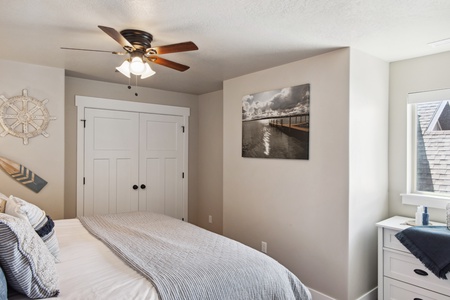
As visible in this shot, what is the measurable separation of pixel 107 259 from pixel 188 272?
587mm

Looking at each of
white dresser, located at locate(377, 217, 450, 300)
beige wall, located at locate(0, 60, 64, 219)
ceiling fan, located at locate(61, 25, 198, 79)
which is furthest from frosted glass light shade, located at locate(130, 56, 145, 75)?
white dresser, located at locate(377, 217, 450, 300)

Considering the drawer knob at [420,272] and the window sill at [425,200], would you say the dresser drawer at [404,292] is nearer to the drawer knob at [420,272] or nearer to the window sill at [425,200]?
the drawer knob at [420,272]

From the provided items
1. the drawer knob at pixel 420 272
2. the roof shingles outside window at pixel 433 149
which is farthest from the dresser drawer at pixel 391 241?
the roof shingles outside window at pixel 433 149

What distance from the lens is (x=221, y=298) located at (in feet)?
5.06

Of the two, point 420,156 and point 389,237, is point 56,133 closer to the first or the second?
point 389,237

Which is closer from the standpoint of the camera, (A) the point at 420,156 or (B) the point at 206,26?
(B) the point at 206,26

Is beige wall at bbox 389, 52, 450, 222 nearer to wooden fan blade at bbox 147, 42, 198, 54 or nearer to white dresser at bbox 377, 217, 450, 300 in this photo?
white dresser at bbox 377, 217, 450, 300

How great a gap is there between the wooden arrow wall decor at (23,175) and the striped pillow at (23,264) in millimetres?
1917

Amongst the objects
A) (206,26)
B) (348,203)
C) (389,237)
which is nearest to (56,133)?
(206,26)

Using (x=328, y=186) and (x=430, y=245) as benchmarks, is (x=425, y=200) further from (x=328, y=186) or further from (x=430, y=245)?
(x=328, y=186)

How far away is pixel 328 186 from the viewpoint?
2.66 metres

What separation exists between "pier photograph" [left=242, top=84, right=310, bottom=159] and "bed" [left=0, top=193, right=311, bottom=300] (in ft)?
4.13

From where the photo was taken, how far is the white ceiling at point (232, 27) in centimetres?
180

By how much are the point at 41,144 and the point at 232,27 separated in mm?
2463
